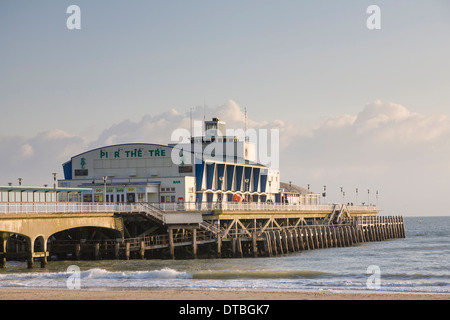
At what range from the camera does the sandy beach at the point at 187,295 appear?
32281mm

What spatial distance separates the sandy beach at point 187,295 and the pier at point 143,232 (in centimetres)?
1076

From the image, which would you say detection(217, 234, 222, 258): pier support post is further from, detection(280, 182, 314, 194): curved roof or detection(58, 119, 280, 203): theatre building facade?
detection(280, 182, 314, 194): curved roof

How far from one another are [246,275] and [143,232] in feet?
48.5

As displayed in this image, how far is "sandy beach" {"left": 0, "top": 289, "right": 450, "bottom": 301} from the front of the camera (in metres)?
32.3

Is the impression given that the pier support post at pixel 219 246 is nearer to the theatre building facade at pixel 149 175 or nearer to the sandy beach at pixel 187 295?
the theatre building facade at pixel 149 175

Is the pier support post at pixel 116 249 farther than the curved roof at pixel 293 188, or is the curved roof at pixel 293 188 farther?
the curved roof at pixel 293 188

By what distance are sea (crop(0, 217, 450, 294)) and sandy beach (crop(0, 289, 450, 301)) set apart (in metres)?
2.45

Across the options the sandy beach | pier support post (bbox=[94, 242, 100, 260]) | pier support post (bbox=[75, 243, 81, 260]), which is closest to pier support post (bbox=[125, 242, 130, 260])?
pier support post (bbox=[94, 242, 100, 260])

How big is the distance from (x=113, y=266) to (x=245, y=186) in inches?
1260

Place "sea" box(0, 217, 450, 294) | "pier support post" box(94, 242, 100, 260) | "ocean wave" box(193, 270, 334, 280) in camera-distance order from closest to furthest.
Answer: "sea" box(0, 217, 450, 294)
"ocean wave" box(193, 270, 334, 280)
"pier support post" box(94, 242, 100, 260)

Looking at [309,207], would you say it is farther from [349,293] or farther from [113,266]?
[349,293]

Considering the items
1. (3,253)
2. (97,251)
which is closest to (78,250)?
(97,251)

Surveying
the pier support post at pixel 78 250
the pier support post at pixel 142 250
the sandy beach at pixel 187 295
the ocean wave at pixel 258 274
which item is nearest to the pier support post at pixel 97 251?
the pier support post at pixel 78 250
